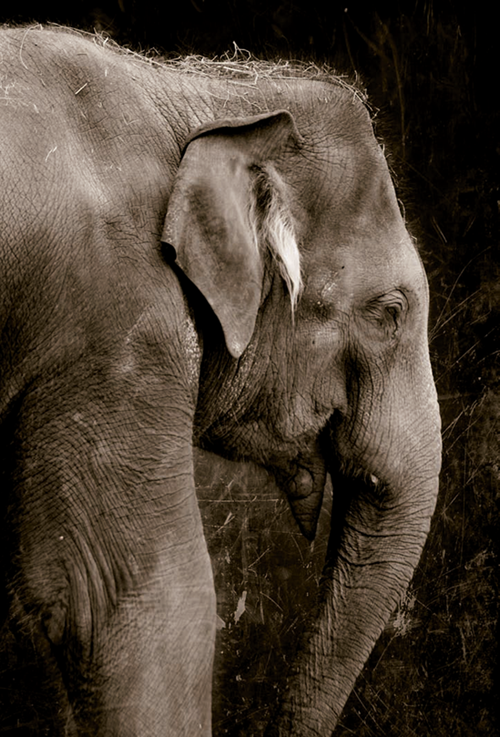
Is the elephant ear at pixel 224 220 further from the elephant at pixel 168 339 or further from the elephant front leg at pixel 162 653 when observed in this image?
the elephant front leg at pixel 162 653

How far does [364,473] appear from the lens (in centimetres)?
365

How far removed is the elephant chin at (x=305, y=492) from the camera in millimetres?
3752

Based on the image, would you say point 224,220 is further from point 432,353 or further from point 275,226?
point 432,353

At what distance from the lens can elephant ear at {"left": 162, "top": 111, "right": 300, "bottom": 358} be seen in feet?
10.4

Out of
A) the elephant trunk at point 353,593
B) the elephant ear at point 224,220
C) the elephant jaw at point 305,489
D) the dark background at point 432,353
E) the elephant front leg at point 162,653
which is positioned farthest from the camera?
the dark background at point 432,353

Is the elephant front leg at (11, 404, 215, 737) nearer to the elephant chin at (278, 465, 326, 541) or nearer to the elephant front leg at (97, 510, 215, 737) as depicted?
the elephant front leg at (97, 510, 215, 737)

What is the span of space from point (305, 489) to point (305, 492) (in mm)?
13

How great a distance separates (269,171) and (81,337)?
681 millimetres

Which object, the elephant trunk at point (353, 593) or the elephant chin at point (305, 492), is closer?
the elephant trunk at point (353, 593)

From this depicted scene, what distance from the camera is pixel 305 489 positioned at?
149 inches

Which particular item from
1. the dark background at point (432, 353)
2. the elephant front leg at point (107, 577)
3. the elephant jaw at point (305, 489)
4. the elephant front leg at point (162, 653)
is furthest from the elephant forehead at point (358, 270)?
the dark background at point (432, 353)

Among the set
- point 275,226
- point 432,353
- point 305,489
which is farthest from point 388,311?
point 432,353

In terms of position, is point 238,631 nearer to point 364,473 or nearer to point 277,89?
point 364,473

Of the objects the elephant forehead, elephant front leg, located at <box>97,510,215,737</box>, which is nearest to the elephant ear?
the elephant forehead
